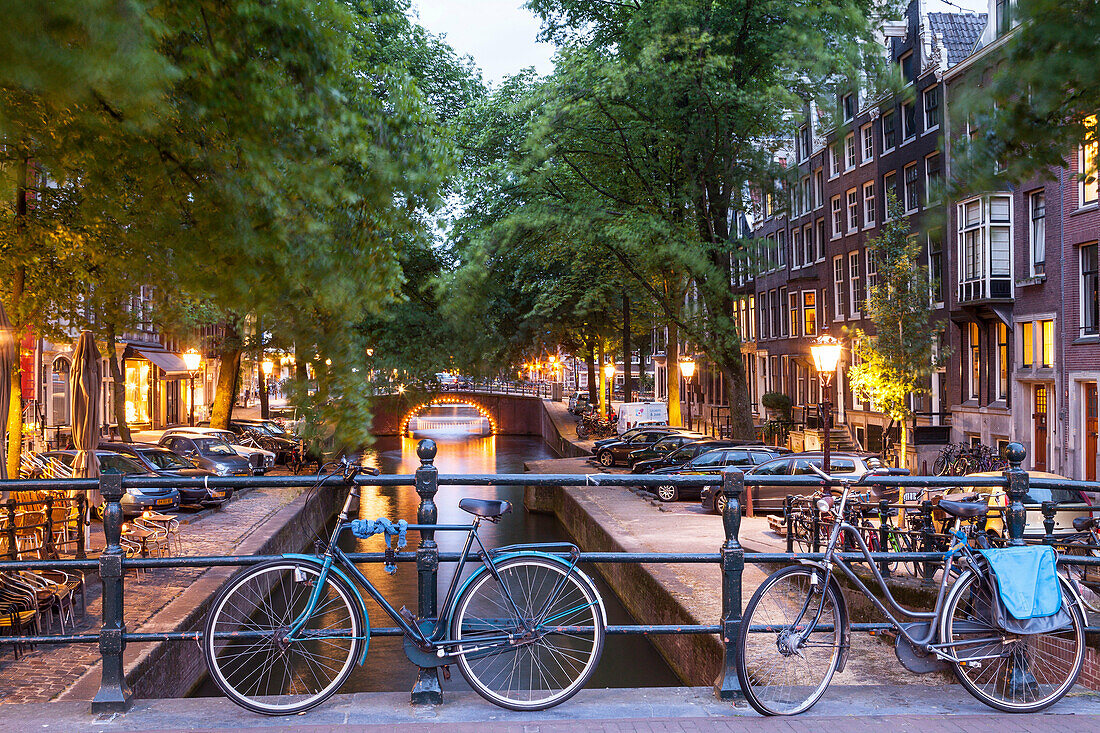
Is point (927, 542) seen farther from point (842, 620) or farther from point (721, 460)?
point (721, 460)

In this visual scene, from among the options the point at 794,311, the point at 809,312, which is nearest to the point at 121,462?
the point at 809,312

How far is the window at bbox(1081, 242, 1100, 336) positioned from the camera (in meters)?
24.0

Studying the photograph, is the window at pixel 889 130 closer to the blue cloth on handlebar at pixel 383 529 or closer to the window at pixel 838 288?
the window at pixel 838 288

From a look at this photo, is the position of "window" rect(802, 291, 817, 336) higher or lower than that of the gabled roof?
lower

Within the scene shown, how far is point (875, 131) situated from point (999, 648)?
3272 cm

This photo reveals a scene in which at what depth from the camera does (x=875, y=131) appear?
34.7 meters

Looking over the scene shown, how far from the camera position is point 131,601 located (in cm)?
1088

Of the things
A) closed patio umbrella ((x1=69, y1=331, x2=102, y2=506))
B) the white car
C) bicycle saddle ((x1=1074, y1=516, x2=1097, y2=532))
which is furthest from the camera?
the white car

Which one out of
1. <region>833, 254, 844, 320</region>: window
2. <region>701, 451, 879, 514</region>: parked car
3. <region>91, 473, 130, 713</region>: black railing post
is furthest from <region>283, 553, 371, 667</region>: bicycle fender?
<region>833, 254, 844, 320</region>: window

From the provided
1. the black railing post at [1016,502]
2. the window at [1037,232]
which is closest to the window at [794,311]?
the window at [1037,232]

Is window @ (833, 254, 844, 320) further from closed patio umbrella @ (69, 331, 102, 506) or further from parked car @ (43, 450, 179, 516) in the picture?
closed patio umbrella @ (69, 331, 102, 506)

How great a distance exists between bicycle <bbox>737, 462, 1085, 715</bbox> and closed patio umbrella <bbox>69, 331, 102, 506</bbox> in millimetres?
12501

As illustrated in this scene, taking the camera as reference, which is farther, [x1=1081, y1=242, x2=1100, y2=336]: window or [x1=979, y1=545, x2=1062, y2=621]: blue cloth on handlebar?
[x1=1081, y1=242, x2=1100, y2=336]: window

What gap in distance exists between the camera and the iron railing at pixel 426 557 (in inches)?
179
